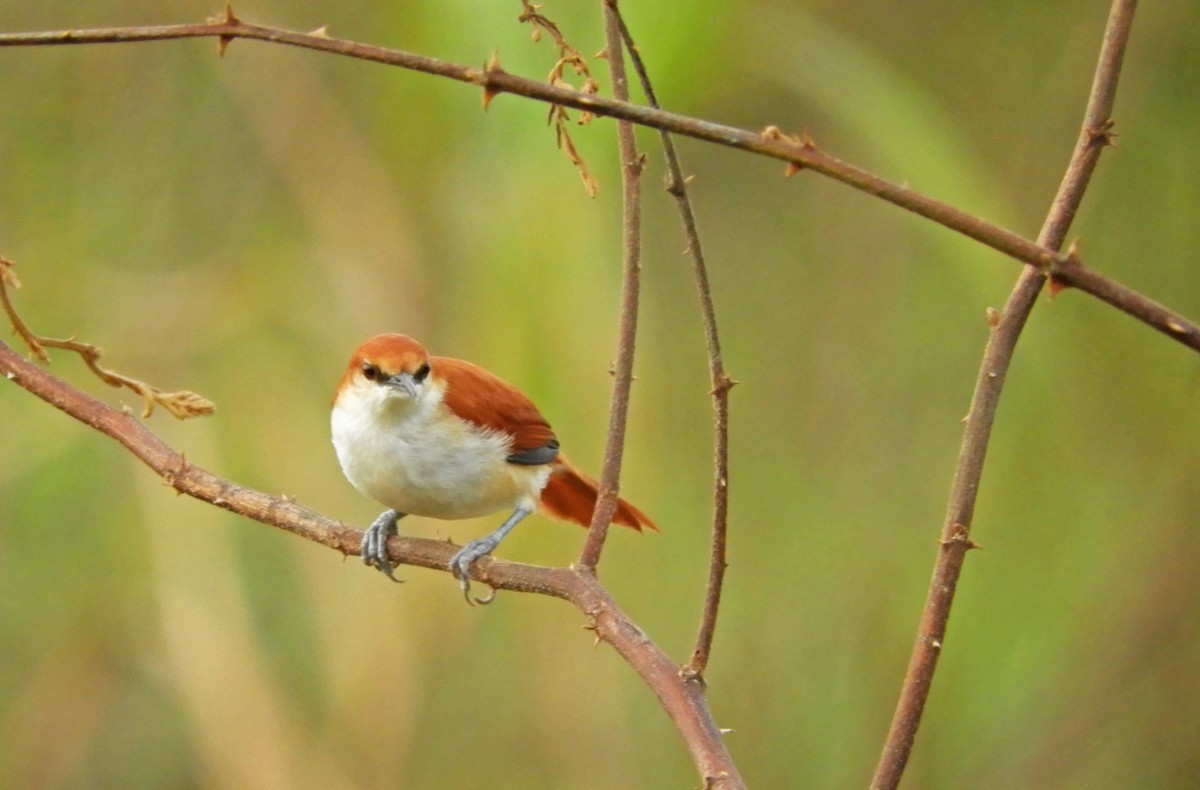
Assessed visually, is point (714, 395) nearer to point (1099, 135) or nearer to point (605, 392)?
point (1099, 135)

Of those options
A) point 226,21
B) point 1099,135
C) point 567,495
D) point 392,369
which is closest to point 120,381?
point 226,21

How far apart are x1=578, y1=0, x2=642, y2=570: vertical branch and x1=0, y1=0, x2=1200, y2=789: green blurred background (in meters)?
1.61

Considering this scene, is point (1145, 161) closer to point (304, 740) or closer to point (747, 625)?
point (747, 625)

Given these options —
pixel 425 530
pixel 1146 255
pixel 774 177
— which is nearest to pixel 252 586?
pixel 425 530

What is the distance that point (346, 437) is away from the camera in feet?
9.07

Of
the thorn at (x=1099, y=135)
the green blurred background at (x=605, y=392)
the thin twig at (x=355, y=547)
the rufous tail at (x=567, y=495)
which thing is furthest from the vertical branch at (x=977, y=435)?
the green blurred background at (x=605, y=392)

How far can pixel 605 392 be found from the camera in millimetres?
3760

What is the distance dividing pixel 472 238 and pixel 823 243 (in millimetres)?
1055

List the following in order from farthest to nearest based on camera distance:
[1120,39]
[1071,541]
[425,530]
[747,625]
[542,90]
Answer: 1. [747,625]
2. [425,530]
3. [1071,541]
4. [1120,39]
5. [542,90]

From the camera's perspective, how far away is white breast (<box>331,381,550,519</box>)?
8.84 feet

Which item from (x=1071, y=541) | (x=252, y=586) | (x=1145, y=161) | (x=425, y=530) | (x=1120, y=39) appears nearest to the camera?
(x=1120, y=39)

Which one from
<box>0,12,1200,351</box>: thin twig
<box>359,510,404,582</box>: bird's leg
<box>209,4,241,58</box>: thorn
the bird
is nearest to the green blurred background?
the bird

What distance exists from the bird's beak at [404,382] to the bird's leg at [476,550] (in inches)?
12.2

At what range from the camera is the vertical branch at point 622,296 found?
1.62 meters
